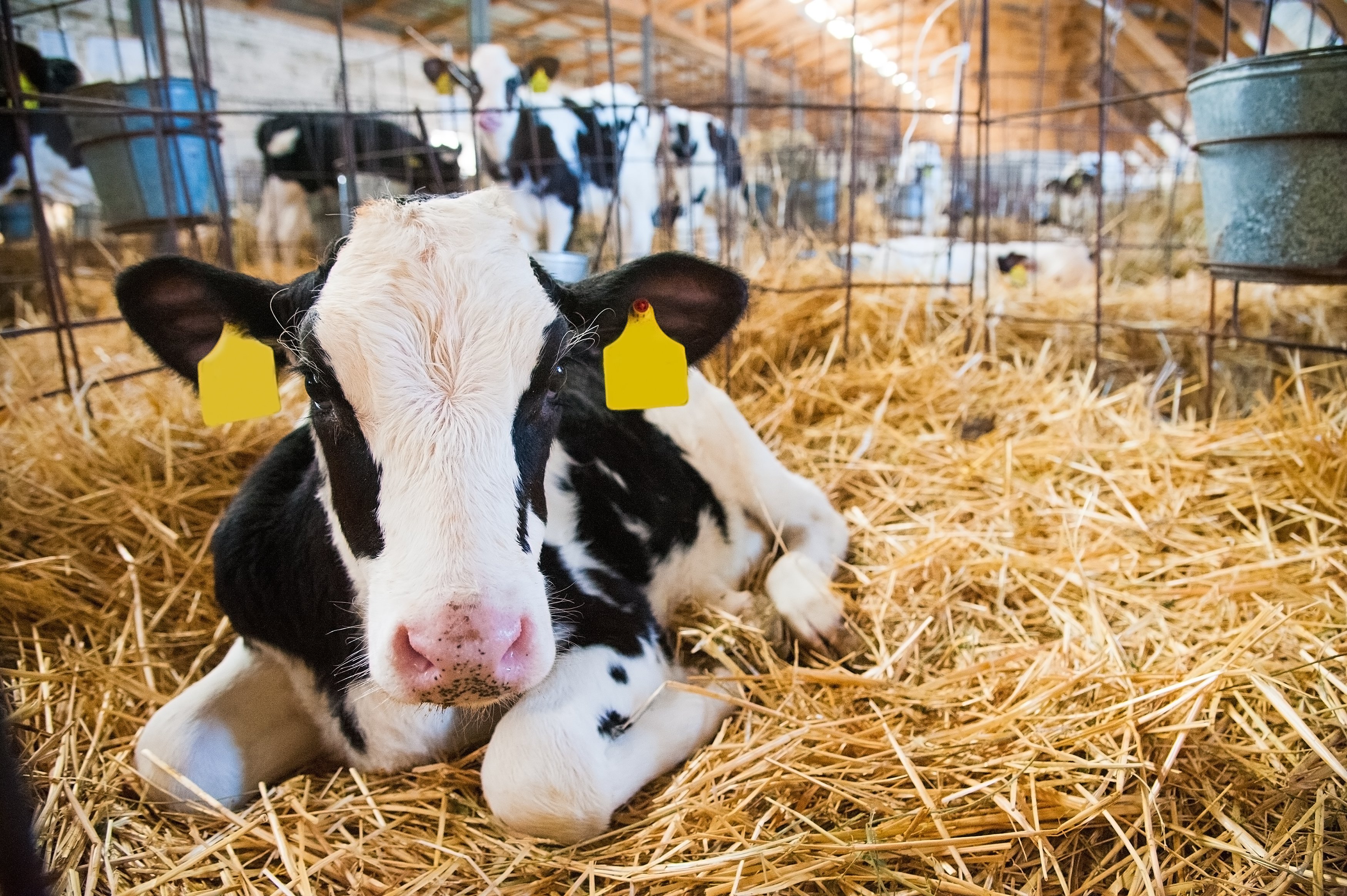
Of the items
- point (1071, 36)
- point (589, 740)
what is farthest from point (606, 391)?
point (1071, 36)

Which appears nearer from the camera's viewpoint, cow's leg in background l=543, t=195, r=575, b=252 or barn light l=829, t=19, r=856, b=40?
cow's leg in background l=543, t=195, r=575, b=252

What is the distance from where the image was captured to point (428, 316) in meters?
1.44

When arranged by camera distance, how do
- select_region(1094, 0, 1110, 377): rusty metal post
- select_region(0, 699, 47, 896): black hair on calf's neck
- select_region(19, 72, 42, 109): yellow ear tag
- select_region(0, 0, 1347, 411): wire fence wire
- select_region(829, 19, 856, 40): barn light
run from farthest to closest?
select_region(829, 19, 856, 40): barn light
select_region(19, 72, 42, 109): yellow ear tag
select_region(1094, 0, 1110, 377): rusty metal post
select_region(0, 0, 1347, 411): wire fence wire
select_region(0, 699, 47, 896): black hair on calf's neck

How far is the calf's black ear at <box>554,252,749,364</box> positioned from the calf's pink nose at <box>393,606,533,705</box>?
734 millimetres

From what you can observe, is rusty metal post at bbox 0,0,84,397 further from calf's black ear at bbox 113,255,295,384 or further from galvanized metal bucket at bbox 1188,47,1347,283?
galvanized metal bucket at bbox 1188,47,1347,283

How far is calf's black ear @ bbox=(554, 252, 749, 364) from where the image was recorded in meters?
1.78

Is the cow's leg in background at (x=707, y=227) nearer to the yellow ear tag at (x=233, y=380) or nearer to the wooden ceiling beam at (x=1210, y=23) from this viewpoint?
the wooden ceiling beam at (x=1210, y=23)

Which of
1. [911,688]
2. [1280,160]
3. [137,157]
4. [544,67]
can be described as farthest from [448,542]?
[544,67]

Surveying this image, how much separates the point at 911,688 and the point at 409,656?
4.06 feet

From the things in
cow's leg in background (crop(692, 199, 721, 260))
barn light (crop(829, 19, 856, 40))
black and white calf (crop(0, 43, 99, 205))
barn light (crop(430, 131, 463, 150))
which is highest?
barn light (crop(829, 19, 856, 40))

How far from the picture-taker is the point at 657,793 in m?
1.76

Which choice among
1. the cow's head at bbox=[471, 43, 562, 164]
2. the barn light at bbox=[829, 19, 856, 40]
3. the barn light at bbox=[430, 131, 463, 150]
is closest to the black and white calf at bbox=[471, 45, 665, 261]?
the cow's head at bbox=[471, 43, 562, 164]

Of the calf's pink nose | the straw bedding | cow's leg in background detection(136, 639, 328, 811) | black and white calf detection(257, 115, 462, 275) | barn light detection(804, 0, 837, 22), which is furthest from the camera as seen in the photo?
barn light detection(804, 0, 837, 22)

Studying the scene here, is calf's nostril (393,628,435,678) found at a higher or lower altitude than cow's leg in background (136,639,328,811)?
higher
